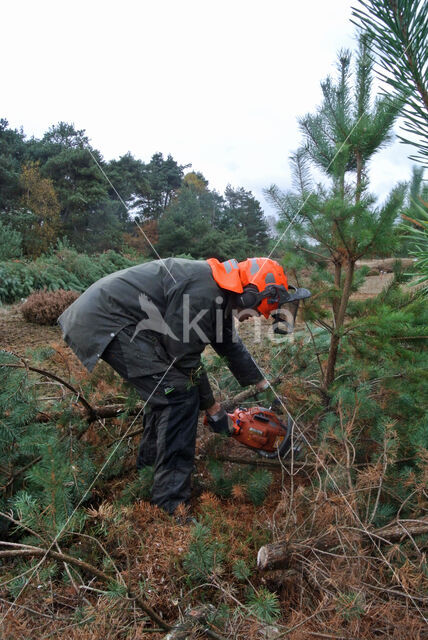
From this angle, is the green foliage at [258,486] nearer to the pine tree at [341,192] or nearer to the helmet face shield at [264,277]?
the pine tree at [341,192]

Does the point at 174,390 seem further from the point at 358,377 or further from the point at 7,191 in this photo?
the point at 7,191

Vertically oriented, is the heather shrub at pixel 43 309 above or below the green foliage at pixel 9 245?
below

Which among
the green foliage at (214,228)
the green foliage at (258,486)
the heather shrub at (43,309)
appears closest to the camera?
the green foliage at (258,486)

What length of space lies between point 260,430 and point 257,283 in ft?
Answer: 3.58

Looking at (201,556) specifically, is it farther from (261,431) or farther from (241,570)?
(261,431)

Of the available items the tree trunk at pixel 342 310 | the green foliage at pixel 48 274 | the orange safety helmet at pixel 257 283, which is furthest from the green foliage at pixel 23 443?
the green foliage at pixel 48 274

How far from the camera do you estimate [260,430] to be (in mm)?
3033

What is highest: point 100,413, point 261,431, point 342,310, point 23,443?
point 342,310

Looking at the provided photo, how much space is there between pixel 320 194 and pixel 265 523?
213 centimetres

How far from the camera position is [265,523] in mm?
2379

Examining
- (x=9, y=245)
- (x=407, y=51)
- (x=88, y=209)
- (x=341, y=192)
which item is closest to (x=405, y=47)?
(x=407, y=51)

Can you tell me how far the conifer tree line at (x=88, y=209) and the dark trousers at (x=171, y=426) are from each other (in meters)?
11.4

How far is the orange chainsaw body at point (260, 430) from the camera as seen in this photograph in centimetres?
304

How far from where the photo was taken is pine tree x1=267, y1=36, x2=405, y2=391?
97.3 inches
